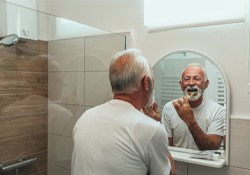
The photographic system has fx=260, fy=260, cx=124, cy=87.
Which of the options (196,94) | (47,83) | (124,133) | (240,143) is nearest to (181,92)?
(196,94)

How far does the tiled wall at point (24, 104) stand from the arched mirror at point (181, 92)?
2.51 ft

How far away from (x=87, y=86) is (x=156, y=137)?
91 cm

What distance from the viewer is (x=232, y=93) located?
1.26 m

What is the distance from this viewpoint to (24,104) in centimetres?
160

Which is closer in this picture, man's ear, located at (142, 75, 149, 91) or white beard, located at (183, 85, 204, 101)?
man's ear, located at (142, 75, 149, 91)

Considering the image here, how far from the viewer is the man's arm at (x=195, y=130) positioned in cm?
131

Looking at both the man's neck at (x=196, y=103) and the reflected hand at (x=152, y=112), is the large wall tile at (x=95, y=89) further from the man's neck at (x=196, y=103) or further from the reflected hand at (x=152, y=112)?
the man's neck at (x=196, y=103)

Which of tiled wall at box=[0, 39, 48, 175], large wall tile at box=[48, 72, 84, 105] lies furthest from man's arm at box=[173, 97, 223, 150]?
tiled wall at box=[0, 39, 48, 175]

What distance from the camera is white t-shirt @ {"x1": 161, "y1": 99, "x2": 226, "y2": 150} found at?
1.30 metres

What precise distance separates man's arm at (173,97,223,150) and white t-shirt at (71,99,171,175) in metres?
0.47

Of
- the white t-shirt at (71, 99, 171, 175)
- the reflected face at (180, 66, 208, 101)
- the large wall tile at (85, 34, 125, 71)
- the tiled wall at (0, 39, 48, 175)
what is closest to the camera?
the white t-shirt at (71, 99, 171, 175)

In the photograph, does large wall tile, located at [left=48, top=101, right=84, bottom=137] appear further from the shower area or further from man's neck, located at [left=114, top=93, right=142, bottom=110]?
man's neck, located at [left=114, top=93, right=142, bottom=110]

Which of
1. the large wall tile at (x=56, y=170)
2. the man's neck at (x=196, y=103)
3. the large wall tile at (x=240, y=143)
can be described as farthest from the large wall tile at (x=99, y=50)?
the large wall tile at (x=240, y=143)

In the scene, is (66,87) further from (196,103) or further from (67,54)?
(196,103)
